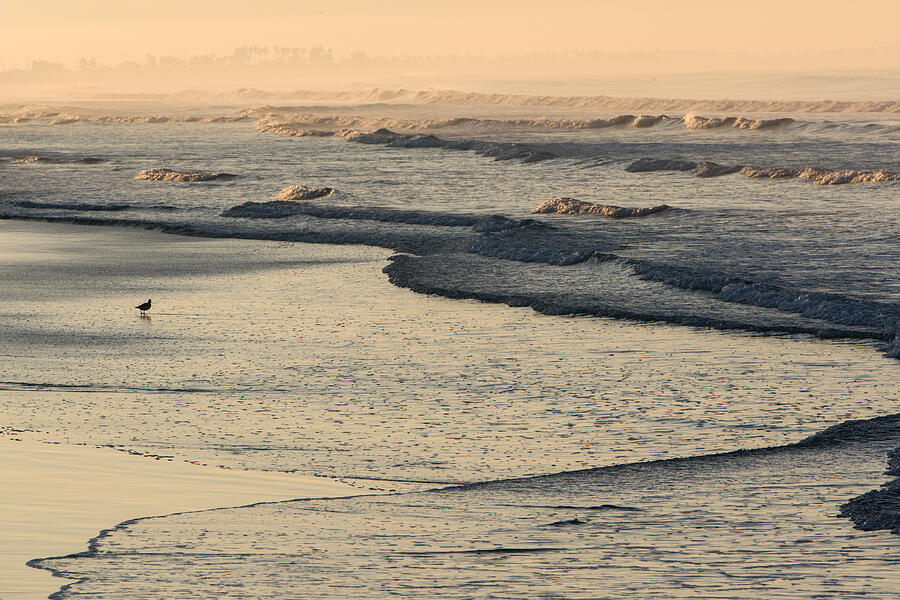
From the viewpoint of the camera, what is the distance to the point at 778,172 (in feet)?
150

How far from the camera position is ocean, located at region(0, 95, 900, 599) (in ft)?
23.9

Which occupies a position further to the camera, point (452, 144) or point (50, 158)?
point (452, 144)

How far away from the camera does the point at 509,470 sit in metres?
9.46

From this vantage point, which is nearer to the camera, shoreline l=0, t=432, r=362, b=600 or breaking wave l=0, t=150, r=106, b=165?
shoreline l=0, t=432, r=362, b=600

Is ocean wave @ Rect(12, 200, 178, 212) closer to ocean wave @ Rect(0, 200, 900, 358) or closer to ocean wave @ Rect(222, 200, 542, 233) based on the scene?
ocean wave @ Rect(0, 200, 900, 358)

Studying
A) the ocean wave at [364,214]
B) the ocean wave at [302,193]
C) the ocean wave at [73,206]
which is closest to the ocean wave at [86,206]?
the ocean wave at [73,206]

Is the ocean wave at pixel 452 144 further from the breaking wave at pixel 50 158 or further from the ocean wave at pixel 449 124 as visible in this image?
the breaking wave at pixel 50 158

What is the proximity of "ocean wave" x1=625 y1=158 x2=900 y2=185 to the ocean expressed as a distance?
9.25 meters

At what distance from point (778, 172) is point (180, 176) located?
22004 millimetres

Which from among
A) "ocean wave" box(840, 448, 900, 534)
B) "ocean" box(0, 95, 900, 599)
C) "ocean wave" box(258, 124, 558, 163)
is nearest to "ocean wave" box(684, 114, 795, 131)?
"ocean wave" box(258, 124, 558, 163)

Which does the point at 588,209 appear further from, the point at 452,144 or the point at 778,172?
the point at 452,144

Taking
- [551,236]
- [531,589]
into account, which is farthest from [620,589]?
[551,236]

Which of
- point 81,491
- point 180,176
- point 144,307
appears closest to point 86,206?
point 180,176

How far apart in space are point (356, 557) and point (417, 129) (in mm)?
106991
